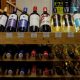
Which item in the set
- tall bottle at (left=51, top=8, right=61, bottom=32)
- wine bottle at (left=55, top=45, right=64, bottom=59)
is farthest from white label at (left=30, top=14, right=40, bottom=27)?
wine bottle at (left=55, top=45, right=64, bottom=59)

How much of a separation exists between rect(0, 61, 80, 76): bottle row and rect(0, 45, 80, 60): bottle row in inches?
3.7

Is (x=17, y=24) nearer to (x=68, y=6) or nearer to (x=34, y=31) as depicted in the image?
(x=34, y=31)

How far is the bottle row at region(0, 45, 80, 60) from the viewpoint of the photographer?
5.45 feet

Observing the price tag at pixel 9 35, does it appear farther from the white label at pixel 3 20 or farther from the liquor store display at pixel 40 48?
the white label at pixel 3 20

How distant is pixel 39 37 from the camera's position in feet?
4.91

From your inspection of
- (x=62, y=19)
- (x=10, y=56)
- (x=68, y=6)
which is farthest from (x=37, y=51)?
(x=68, y=6)

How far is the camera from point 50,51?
68.1 inches

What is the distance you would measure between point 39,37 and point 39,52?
0.24 m

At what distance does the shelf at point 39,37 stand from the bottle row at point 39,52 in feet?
0.61

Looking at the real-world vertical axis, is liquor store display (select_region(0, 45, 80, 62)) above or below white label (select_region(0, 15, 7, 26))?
below

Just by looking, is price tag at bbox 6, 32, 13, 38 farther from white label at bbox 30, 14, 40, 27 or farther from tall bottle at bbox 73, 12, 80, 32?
tall bottle at bbox 73, 12, 80, 32

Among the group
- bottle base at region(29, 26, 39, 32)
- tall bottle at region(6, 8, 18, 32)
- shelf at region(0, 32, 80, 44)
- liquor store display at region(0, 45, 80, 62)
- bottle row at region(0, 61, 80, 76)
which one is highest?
tall bottle at region(6, 8, 18, 32)

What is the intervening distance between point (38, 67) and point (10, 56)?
0.81 ft

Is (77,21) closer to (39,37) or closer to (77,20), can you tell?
(77,20)
